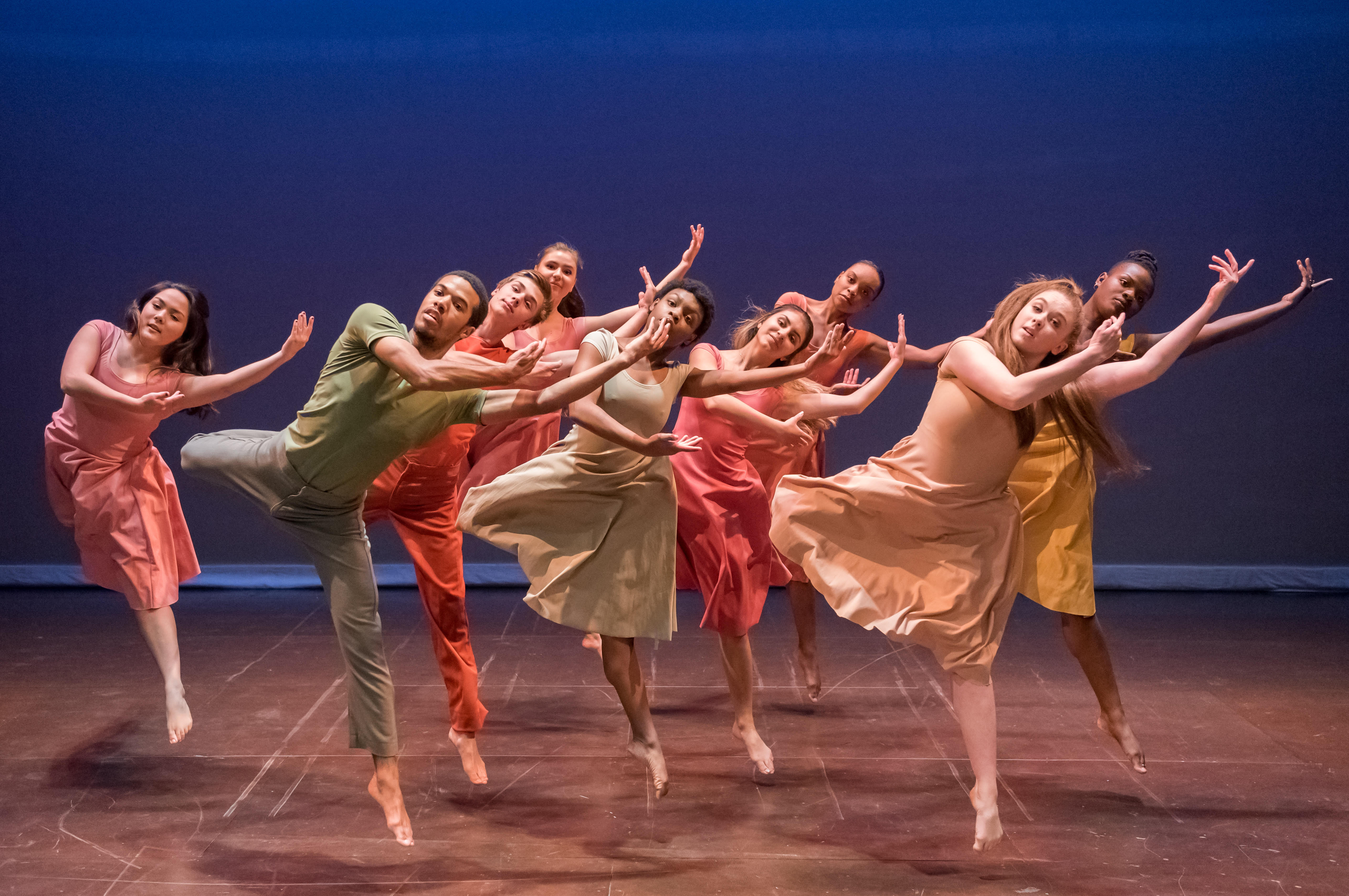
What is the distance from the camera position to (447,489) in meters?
3.64

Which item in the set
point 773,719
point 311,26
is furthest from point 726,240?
point 773,719

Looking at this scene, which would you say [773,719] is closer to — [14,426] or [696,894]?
[696,894]

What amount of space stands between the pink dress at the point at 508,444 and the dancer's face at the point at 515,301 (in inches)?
11.6

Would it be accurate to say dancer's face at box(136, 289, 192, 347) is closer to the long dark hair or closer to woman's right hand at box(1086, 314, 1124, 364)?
the long dark hair

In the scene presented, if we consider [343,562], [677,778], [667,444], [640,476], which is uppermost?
[667,444]

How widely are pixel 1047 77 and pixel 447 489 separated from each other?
4.51m

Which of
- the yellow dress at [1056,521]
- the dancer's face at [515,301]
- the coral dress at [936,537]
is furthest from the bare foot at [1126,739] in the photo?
the dancer's face at [515,301]

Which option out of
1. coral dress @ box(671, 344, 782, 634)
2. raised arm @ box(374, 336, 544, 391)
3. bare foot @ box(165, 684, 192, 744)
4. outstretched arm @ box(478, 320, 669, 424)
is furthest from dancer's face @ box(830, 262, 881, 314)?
bare foot @ box(165, 684, 192, 744)

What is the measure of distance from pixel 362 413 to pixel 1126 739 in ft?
7.74

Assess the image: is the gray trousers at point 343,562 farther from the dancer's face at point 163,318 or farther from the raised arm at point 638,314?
the raised arm at point 638,314

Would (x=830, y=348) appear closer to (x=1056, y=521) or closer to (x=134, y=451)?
(x=1056, y=521)

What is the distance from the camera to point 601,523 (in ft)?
10.8

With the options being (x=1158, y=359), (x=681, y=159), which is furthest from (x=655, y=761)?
(x=681, y=159)

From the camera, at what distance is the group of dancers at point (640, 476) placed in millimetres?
2922
